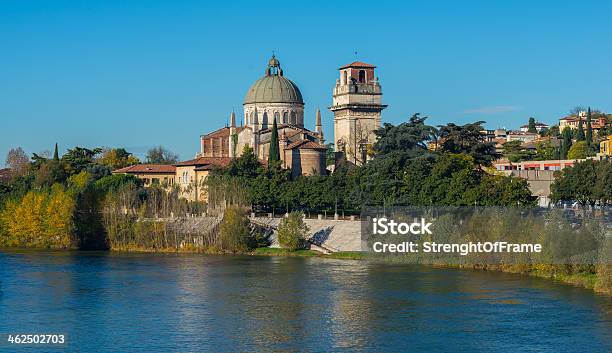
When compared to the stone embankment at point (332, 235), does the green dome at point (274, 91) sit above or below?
above

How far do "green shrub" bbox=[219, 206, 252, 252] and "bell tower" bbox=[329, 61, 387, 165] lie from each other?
2189 cm

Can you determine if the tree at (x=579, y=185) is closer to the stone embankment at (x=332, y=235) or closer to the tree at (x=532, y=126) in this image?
the stone embankment at (x=332, y=235)

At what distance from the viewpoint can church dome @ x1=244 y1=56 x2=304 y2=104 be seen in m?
76.4

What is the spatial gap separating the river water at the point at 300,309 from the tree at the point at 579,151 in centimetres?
3437

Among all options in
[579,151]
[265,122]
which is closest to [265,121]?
[265,122]

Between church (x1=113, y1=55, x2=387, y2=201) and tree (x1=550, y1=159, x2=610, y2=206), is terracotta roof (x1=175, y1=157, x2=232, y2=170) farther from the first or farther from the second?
tree (x1=550, y1=159, x2=610, y2=206)

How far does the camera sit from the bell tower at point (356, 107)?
71062 millimetres

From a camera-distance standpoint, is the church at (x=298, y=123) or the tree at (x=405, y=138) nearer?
the tree at (x=405, y=138)

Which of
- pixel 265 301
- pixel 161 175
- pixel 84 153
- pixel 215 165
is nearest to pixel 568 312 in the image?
pixel 265 301

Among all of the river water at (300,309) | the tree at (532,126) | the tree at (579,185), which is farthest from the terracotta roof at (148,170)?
the tree at (532,126)

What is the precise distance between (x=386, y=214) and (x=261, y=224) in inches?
304

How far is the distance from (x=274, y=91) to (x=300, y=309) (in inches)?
1894

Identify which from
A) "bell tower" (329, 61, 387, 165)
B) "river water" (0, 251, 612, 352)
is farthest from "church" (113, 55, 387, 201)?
"river water" (0, 251, 612, 352)

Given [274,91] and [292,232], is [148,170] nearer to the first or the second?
[274,91]
